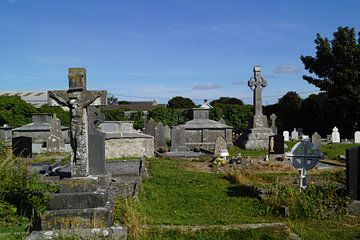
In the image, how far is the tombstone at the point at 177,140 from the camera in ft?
78.5

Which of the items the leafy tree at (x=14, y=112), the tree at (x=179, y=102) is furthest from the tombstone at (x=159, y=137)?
the tree at (x=179, y=102)

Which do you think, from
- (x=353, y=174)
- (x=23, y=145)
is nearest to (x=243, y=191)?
(x=353, y=174)

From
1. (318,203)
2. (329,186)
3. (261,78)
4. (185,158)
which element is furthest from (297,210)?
(261,78)

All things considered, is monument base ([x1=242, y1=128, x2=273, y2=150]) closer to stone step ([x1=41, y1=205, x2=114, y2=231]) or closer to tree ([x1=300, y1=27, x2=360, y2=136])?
tree ([x1=300, y1=27, x2=360, y2=136])

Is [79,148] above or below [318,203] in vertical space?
above

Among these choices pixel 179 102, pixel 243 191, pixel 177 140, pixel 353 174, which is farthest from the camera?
pixel 179 102

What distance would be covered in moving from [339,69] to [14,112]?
1250 inches

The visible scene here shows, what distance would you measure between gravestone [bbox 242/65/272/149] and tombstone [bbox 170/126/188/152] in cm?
484

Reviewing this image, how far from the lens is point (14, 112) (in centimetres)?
4247

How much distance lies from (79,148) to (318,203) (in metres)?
4.81

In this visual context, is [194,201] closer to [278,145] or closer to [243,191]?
[243,191]

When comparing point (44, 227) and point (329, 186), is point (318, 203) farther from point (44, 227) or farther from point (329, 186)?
point (44, 227)

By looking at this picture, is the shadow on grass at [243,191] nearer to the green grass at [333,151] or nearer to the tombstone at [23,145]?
the green grass at [333,151]

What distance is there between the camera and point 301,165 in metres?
10.0
